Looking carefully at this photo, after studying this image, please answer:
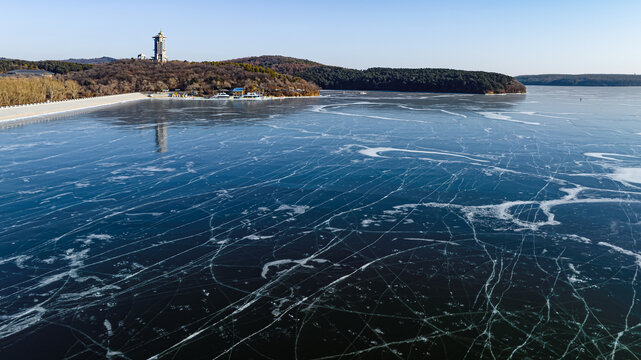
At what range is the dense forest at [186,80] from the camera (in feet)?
281

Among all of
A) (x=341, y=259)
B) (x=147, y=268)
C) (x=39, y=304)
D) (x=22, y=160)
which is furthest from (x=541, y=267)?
(x=22, y=160)

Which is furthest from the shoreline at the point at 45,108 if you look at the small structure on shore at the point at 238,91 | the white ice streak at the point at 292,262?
the white ice streak at the point at 292,262

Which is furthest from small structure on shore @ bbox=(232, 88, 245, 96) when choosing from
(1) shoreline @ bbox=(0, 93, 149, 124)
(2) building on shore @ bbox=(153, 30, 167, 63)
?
(2) building on shore @ bbox=(153, 30, 167, 63)

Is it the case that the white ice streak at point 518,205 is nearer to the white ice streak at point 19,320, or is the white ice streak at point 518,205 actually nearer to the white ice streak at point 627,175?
the white ice streak at point 627,175

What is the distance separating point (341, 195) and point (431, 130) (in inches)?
754

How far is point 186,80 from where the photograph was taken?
309ft

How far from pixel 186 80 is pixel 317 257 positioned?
3667 inches

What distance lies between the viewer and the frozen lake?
21.4 ft

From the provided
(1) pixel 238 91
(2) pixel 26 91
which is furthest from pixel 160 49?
(2) pixel 26 91

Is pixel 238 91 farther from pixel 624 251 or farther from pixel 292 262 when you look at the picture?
pixel 624 251

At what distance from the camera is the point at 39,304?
7309 mm

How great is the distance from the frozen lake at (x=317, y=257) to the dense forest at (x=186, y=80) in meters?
68.6

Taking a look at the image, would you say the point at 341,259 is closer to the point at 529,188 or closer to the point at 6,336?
the point at 6,336

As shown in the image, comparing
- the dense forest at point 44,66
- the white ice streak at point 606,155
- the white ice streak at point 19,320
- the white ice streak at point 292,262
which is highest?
the dense forest at point 44,66
